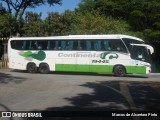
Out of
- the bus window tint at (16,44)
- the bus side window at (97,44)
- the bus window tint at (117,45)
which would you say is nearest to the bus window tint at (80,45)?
the bus side window at (97,44)

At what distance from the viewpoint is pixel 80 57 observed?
2923 centimetres

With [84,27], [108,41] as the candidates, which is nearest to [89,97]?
[108,41]

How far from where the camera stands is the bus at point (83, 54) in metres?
28.2

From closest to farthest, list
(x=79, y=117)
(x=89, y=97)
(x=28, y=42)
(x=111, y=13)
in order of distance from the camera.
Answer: (x=79, y=117) < (x=89, y=97) < (x=28, y=42) < (x=111, y=13)

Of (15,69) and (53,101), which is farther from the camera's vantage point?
(15,69)

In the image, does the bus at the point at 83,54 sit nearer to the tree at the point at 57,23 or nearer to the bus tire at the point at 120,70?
the bus tire at the point at 120,70

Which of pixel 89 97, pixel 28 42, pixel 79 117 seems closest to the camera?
pixel 79 117

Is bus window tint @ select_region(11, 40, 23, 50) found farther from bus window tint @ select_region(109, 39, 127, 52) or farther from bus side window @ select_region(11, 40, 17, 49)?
bus window tint @ select_region(109, 39, 127, 52)

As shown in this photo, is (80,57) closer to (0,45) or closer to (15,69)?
(15,69)

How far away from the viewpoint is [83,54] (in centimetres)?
2917

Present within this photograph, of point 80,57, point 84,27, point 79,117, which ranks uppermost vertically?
point 84,27

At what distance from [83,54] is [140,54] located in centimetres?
423

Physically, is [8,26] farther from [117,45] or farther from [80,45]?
[117,45]

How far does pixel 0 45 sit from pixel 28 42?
19652 mm
